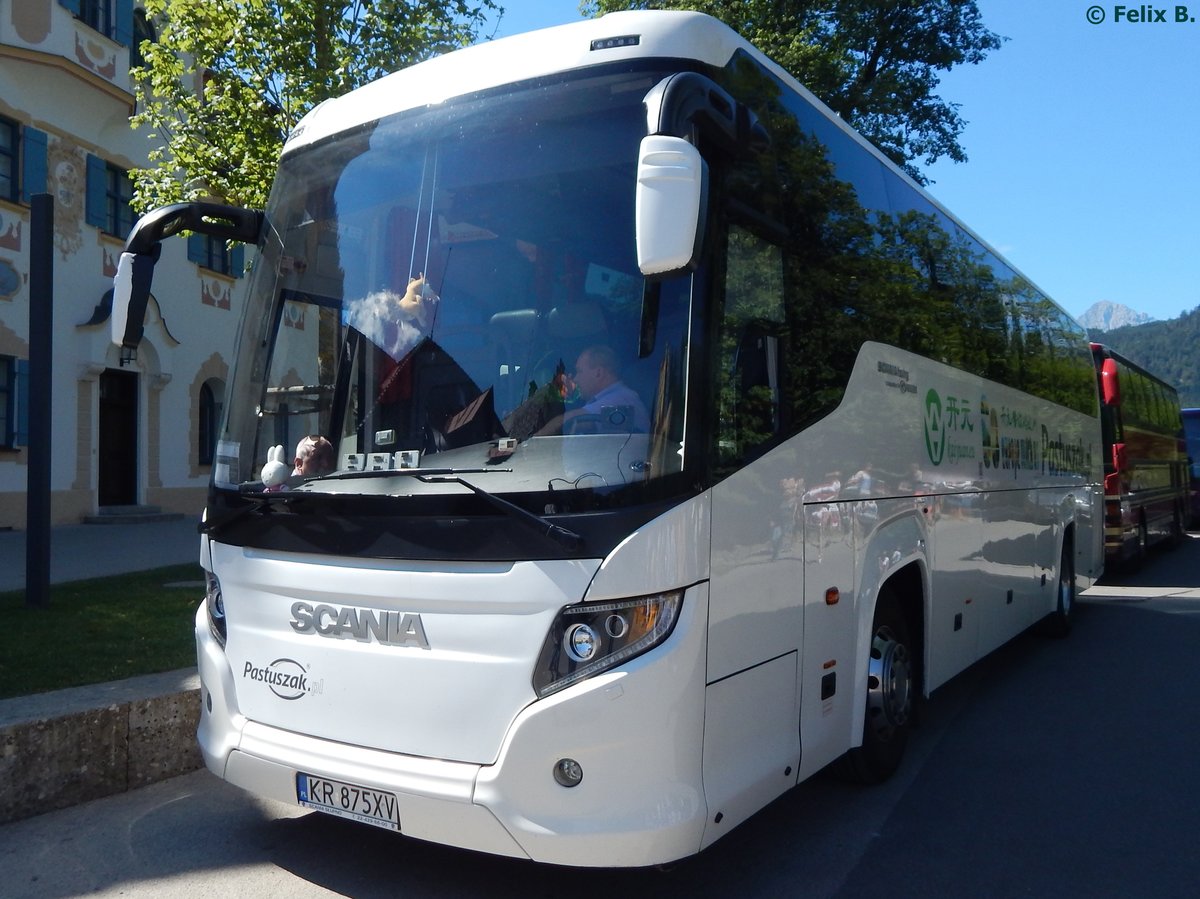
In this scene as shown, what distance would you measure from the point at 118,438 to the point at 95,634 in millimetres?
14442

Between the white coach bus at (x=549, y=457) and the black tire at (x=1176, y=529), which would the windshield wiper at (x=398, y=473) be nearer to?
the white coach bus at (x=549, y=457)

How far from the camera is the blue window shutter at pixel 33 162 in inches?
682

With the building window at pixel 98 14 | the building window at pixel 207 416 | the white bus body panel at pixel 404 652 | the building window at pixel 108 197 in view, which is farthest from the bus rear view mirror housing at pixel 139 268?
the building window at pixel 207 416

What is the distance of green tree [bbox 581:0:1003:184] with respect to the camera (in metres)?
19.0

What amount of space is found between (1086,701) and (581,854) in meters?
5.36

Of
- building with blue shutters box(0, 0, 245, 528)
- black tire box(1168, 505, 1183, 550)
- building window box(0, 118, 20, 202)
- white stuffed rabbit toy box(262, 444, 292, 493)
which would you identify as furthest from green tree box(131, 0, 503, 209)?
black tire box(1168, 505, 1183, 550)

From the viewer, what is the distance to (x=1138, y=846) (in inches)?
186

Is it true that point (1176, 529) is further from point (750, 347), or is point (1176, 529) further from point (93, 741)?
point (93, 741)

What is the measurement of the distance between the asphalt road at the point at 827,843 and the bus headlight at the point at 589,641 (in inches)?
42.9

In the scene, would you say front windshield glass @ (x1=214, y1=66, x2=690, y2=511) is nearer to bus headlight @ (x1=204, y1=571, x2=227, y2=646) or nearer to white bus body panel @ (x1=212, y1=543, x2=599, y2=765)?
white bus body panel @ (x1=212, y1=543, x2=599, y2=765)

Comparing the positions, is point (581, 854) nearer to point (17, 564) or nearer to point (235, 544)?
point (235, 544)

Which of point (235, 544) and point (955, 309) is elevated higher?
point (955, 309)

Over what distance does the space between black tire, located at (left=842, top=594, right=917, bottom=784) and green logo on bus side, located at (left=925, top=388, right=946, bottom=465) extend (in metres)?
0.99

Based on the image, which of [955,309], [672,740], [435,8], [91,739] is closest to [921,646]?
[955,309]
